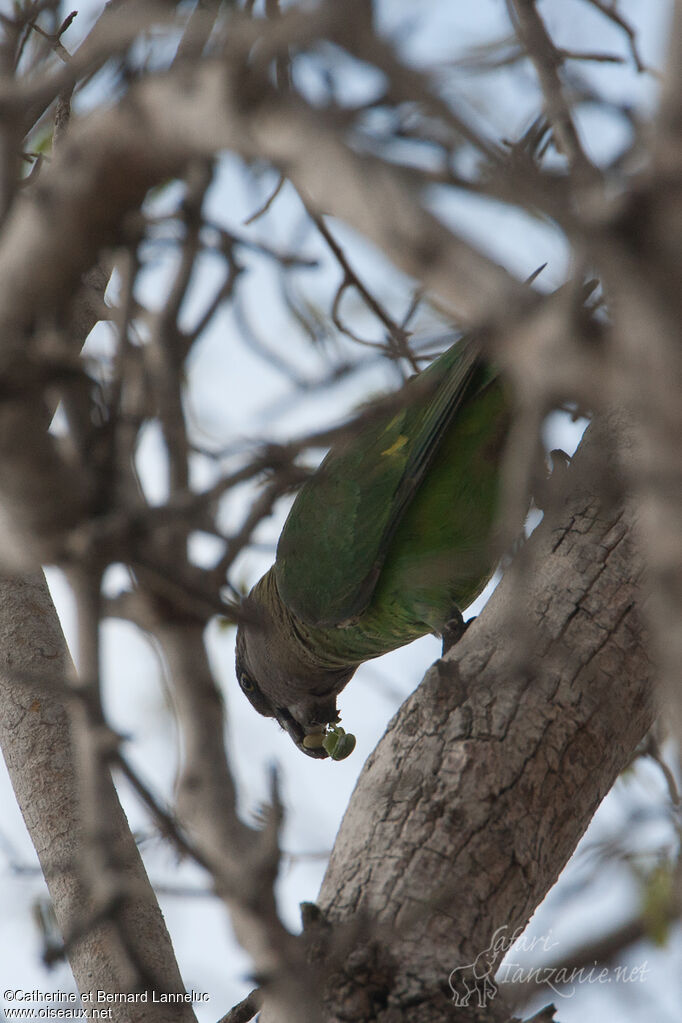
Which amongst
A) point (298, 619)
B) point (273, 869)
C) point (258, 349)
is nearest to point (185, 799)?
point (273, 869)

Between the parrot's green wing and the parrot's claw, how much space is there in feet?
1.27

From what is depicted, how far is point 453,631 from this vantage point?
3814mm

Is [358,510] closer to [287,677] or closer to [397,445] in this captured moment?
[397,445]

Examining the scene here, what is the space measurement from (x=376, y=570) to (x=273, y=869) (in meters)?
2.81

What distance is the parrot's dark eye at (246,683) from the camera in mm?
4895

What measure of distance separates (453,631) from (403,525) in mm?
506

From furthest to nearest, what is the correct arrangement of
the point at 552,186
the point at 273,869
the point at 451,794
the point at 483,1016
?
the point at 451,794 → the point at 483,1016 → the point at 552,186 → the point at 273,869

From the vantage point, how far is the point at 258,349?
8.46 feet

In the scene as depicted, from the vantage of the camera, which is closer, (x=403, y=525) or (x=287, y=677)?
(x=403, y=525)

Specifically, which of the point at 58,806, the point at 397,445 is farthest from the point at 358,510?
the point at 58,806

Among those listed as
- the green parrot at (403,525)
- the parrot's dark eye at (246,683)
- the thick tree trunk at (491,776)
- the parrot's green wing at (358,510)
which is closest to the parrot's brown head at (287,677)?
the parrot's dark eye at (246,683)

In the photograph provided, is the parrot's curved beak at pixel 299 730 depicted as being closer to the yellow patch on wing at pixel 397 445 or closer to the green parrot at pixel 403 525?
the green parrot at pixel 403 525

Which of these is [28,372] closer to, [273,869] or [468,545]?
[273,869]

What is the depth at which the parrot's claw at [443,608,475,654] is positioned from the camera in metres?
3.79
